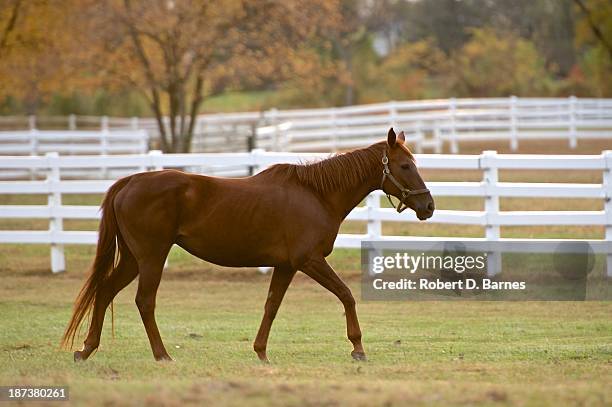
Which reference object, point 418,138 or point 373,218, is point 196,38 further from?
point 373,218

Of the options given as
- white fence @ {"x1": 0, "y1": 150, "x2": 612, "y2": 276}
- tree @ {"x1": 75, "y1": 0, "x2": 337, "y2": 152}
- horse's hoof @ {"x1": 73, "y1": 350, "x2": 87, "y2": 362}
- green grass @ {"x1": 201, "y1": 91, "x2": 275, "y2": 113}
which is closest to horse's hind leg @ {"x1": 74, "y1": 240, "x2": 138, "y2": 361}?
horse's hoof @ {"x1": 73, "y1": 350, "x2": 87, "y2": 362}

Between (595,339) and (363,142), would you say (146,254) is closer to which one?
(595,339)

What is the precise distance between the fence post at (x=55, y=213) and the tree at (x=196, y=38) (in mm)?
9836

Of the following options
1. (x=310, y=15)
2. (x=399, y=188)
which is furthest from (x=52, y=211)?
(x=310, y=15)

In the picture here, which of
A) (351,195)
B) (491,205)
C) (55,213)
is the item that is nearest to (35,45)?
(55,213)

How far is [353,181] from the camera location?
358 inches

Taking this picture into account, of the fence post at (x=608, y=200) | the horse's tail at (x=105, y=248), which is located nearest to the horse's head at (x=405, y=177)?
the horse's tail at (x=105, y=248)

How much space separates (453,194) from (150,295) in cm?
677

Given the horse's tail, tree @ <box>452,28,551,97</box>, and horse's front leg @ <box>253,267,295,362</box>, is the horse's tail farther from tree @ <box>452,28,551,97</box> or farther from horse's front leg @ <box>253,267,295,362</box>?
tree @ <box>452,28,551,97</box>

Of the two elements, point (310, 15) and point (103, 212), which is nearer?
point (103, 212)

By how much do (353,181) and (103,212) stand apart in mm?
2207

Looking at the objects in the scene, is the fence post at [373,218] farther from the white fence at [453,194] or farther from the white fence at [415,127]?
the white fence at [415,127]

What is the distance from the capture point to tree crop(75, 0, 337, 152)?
25094mm

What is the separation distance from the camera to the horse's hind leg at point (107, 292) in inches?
346
